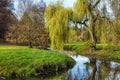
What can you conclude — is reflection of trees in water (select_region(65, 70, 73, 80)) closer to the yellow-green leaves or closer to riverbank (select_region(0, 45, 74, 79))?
riverbank (select_region(0, 45, 74, 79))

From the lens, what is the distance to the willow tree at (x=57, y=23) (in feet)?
101

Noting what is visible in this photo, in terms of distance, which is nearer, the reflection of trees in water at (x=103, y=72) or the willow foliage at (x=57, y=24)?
the reflection of trees in water at (x=103, y=72)

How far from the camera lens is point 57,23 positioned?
31297 mm

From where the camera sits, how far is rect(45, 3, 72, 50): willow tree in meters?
30.9

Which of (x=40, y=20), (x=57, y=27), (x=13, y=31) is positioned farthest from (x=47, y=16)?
(x=40, y=20)

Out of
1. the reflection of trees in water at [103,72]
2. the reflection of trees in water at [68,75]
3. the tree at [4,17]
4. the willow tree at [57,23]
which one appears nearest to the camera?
the reflection of trees in water at [68,75]

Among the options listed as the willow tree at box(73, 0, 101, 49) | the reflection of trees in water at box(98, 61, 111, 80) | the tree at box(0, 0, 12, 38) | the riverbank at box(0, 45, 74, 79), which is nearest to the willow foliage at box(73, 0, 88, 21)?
the willow tree at box(73, 0, 101, 49)

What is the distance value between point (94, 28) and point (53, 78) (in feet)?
60.3

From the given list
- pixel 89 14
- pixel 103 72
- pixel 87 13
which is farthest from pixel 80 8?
pixel 103 72

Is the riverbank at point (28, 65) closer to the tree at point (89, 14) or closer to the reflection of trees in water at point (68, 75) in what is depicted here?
the reflection of trees in water at point (68, 75)

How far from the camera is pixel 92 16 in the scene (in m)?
35.1

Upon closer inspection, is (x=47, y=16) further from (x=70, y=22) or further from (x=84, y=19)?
(x=84, y=19)

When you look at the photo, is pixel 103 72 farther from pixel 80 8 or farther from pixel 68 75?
pixel 80 8

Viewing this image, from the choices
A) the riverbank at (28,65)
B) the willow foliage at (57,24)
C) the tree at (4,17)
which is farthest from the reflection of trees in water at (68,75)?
the tree at (4,17)
